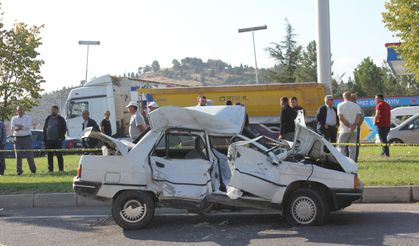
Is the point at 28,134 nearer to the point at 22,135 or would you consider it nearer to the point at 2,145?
the point at 22,135

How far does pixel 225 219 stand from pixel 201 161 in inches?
45.3

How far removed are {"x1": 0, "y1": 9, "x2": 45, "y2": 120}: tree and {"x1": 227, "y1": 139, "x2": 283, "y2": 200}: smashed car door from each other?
16.3 metres

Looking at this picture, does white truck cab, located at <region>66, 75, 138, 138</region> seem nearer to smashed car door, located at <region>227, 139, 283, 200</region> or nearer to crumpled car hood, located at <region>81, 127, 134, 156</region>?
crumpled car hood, located at <region>81, 127, 134, 156</region>

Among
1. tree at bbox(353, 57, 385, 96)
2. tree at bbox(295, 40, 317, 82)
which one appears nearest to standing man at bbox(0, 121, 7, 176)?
tree at bbox(295, 40, 317, 82)

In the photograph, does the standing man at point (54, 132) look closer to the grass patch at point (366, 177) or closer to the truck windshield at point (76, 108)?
the grass patch at point (366, 177)

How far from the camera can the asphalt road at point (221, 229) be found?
683 centimetres

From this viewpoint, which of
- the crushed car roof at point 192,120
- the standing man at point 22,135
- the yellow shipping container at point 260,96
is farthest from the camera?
the yellow shipping container at point 260,96

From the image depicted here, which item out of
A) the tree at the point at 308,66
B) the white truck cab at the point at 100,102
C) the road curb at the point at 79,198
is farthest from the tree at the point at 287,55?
the road curb at the point at 79,198

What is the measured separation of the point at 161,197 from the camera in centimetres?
762

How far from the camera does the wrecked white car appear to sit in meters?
7.39

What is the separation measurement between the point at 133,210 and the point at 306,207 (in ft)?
7.83

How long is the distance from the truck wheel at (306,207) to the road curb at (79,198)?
234cm

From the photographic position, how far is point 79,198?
10180 millimetres

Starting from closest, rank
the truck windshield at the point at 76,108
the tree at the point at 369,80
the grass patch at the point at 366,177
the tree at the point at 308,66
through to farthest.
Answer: the grass patch at the point at 366,177
the truck windshield at the point at 76,108
the tree at the point at 308,66
the tree at the point at 369,80
